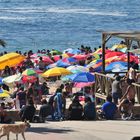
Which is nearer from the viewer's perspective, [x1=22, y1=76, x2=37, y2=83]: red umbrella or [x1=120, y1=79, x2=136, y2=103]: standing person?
[x1=120, y1=79, x2=136, y2=103]: standing person

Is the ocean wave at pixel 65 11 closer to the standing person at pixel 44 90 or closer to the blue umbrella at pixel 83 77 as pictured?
the standing person at pixel 44 90

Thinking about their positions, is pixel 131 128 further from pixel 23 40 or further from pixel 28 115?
pixel 23 40

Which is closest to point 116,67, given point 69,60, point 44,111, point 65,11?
point 69,60

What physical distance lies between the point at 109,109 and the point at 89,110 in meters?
0.62

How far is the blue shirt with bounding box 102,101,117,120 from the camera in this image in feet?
70.5

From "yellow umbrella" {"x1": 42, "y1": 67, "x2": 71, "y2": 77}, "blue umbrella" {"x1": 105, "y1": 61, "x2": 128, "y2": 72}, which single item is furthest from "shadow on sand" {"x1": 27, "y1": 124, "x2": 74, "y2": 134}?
"blue umbrella" {"x1": 105, "y1": 61, "x2": 128, "y2": 72}

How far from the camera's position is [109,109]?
70.6 feet

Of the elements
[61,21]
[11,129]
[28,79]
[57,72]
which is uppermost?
[61,21]

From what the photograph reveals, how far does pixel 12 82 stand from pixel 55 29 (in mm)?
52475

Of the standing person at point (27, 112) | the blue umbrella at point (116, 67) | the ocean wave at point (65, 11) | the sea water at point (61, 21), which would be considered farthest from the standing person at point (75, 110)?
the ocean wave at point (65, 11)

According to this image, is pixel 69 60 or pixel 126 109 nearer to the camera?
pixel 126 109

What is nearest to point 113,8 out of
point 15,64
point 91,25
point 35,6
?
point 35,6

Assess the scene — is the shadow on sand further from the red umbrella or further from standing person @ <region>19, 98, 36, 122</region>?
the red umbrella

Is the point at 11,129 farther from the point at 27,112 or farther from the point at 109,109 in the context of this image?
the point at 109,109
